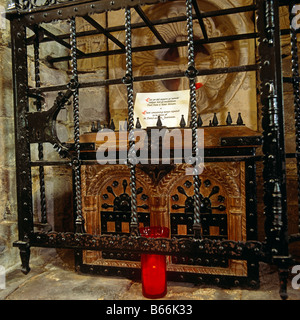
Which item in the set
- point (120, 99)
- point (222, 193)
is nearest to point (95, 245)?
point (222, 193)

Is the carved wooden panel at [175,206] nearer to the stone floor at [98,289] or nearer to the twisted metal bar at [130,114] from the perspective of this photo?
the stone floor at [98,289]

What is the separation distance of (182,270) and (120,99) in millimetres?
1602

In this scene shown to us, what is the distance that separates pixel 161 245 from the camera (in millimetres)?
1414

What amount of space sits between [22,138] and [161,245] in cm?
102

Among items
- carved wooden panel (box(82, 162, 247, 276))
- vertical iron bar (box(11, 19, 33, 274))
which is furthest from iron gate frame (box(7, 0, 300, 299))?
carved wooden panel (box(82, 162, 247, 276))

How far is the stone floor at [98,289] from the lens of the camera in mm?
1547

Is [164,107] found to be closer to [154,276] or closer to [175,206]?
[175,206]

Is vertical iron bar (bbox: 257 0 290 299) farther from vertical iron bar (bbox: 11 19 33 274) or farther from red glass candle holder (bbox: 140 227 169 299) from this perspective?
vertical iron bar (bbox: 11 19 33 274)

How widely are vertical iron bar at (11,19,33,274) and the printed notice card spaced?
702 mm

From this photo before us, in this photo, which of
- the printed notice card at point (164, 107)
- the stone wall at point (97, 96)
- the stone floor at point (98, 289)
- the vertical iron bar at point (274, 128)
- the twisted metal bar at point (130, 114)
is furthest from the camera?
the stone wall at point (97, 96)

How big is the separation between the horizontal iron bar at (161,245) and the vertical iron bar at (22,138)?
7cm

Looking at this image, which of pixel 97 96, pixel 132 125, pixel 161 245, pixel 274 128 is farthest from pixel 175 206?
pixel 97 96

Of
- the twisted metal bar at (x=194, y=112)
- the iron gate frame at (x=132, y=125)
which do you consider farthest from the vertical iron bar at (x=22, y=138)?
the twisted metal bar at (x=194, y=112)

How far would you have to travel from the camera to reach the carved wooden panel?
162 centimetres
